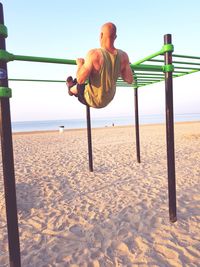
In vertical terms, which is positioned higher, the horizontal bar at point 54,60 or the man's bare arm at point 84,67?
the horizontal bar at point 54,60

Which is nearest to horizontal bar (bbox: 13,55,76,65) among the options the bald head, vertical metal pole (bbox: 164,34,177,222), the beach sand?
the bald head

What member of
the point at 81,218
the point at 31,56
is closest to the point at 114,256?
the point at 81,218

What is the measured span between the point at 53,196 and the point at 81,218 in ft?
3.71

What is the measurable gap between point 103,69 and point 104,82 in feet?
0.43

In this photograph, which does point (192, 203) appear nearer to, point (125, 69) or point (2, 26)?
point (125, 69)

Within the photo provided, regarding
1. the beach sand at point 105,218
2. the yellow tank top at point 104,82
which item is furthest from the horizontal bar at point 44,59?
the beach sand at point 105,218

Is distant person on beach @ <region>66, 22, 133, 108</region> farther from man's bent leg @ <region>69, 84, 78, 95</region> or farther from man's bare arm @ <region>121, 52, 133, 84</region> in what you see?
man's bent leg @ <region>69, 84, 78, 95</region>

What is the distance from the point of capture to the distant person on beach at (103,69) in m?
2.33

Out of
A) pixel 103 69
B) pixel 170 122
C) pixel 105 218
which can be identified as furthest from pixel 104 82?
pixel 105 218

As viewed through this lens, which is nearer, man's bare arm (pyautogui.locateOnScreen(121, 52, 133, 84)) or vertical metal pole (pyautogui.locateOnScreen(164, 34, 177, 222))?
man's bare arm (pyautogui.locateOnScreen(121, 52, 133, 84))

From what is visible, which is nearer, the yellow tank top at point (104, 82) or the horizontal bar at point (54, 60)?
the horizontal bar at point (54, 60)

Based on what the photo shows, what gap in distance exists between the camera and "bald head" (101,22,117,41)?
233 cm

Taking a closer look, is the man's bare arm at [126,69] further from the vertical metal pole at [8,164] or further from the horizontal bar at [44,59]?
the vertical metal pole at [8,164]

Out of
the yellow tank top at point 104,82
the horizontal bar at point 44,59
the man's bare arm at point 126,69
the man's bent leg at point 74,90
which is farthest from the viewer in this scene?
the man's bent leg at point 74,90
